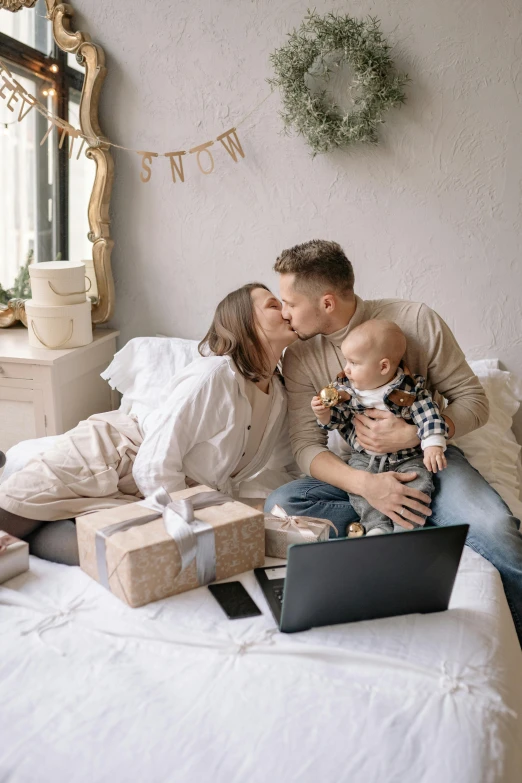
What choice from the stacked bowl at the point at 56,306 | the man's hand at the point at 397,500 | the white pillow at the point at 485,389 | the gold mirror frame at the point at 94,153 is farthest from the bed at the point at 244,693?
the gold mirror frame at the point at 94,153

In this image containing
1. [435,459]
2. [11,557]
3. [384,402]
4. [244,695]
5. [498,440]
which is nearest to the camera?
[244,695]

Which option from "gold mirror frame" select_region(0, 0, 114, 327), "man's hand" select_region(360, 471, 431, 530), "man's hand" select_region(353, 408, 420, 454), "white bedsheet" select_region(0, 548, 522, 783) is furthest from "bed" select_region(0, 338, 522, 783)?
"gold mirror frame" select_region(0, 0, 114, 327)

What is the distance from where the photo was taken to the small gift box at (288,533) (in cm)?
153

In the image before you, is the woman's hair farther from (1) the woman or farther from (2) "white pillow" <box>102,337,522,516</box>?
(2) "white pillow" <box>102,337,522,516</box>

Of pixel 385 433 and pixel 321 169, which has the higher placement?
pixel 321 169

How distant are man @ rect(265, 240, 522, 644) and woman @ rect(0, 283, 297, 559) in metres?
0.09

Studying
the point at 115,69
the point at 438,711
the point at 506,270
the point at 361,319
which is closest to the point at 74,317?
the point at 115,69

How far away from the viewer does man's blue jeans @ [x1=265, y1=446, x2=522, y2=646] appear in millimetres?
1654

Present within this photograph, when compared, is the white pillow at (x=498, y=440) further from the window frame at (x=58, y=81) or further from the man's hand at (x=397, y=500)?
the window frame at (x=58, y=81)

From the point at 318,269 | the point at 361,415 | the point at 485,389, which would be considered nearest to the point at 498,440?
the point at 485,389

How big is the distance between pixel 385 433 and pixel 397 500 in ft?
0.59

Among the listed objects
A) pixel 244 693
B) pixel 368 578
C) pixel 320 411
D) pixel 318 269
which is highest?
pixel 318 269

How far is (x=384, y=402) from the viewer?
1.83m

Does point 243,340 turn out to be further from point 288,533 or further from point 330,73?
point 330,73
